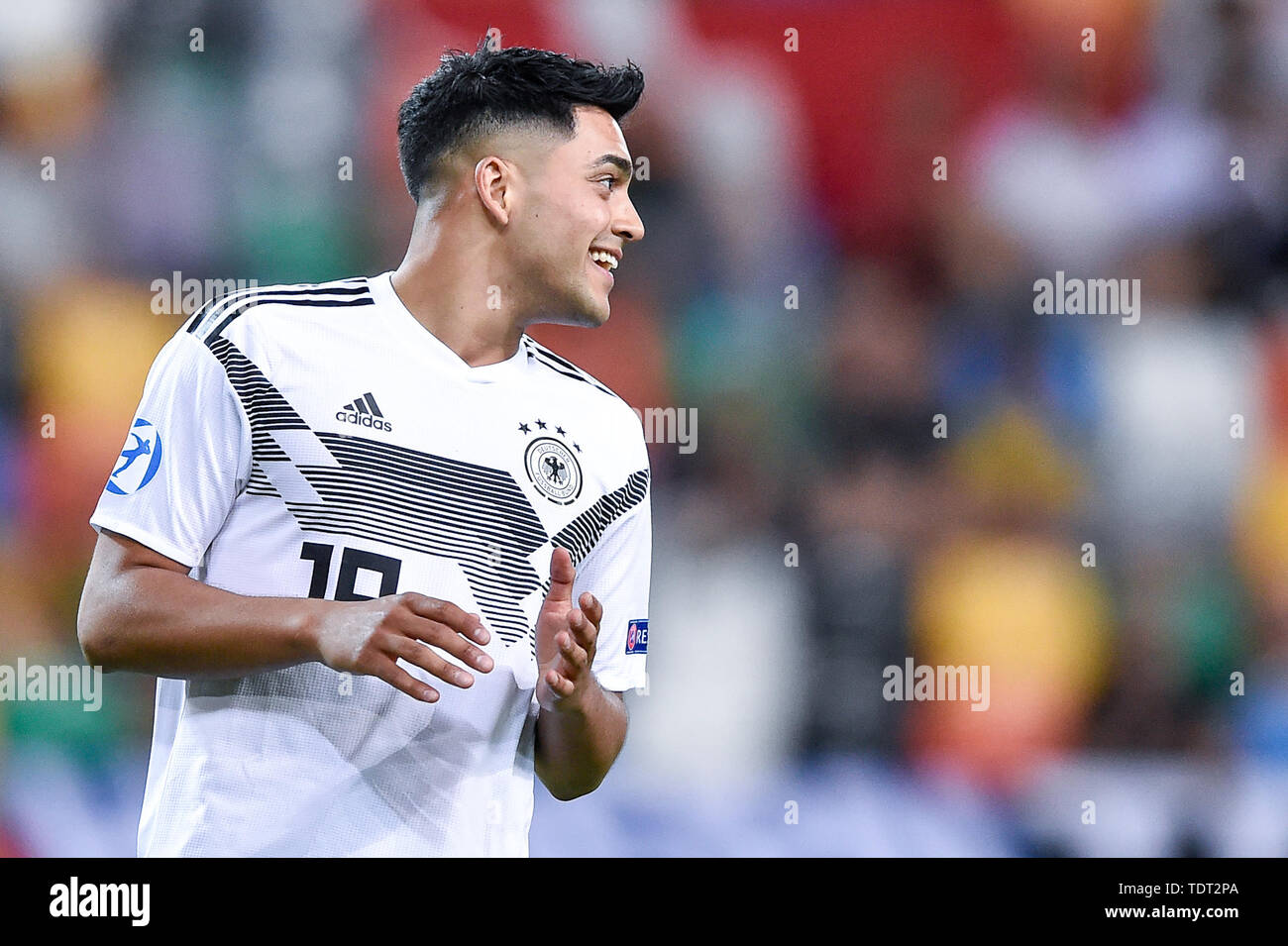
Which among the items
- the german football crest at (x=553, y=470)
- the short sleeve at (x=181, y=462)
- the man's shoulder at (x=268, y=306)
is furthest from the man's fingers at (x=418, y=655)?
the man's shoulder at (x=268, y=306)

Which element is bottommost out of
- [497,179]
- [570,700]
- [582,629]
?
[570,700]

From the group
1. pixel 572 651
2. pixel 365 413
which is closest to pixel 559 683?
pixel 572 651

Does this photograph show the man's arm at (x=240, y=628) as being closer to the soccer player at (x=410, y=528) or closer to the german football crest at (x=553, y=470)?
the soccer player at (x=410, y=528)

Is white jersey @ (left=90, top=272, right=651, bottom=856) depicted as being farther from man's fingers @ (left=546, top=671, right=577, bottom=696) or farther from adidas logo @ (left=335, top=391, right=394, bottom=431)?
man's fingers @ (left=546, top=671, right=577, bottom=696)

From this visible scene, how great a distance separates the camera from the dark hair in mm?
2551

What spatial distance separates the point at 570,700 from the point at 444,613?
0.42m

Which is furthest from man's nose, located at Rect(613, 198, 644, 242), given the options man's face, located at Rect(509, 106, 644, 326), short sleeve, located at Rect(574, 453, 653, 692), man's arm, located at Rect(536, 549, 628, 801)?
man's arm, located at Rect(536, 549, 628, 801)

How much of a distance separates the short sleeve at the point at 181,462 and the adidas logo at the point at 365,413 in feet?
0.55

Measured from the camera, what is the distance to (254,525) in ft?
7.27

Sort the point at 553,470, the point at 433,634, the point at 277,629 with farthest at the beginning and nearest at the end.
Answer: the point at 553,470, the point at 277,629, the point at 433,634

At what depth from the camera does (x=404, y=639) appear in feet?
6.23

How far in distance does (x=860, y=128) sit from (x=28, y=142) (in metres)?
2.75

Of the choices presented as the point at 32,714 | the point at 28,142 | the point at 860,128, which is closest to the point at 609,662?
the point at 32,714

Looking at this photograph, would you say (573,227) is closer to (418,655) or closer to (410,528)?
(410,528)
